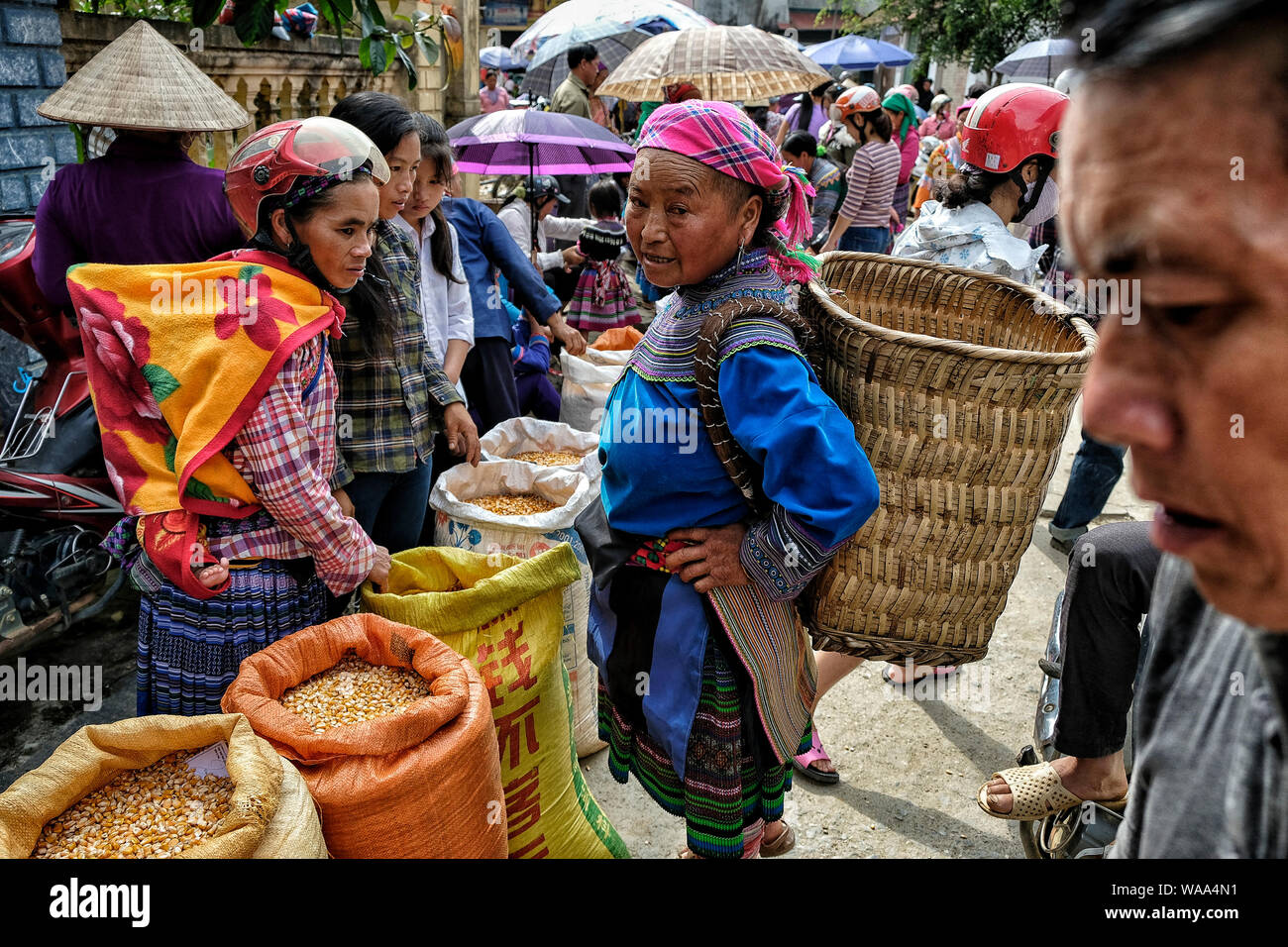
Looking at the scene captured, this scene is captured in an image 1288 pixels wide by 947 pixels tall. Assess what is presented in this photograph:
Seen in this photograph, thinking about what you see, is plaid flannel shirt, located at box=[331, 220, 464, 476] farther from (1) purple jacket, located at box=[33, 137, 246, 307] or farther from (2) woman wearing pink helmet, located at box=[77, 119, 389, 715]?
(1) purple jacket, located at box=[33, 137, 246, 307]

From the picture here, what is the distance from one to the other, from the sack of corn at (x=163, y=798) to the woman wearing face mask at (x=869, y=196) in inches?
228

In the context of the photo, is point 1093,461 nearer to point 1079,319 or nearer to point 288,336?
point 1079,319

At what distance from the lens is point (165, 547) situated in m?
1.96

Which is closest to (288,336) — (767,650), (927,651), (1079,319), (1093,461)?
(767,650)

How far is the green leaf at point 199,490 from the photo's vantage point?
1.96 meters

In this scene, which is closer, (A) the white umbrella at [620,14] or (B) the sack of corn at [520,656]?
(B) the sack of corn at [520,656]

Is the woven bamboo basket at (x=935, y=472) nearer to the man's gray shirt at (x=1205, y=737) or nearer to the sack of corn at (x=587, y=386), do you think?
the man's gray shirt at (x=1205, y=737)

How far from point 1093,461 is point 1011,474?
316cm

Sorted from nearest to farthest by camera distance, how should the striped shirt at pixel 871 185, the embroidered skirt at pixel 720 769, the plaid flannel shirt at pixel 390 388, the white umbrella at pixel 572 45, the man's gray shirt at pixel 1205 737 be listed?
the man's gray shirt at pixel 1205 737 → the embroidered skirt at pixel 720 769 → the plaid flannel shirt at pixel 390 388 → the striped shirt at pixel 871 185 → the white umbrella at pixel 572 45

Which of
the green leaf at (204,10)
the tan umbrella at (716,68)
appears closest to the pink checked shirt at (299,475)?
the green leaf at (204,10)

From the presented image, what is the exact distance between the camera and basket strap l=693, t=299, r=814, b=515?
5.59ft

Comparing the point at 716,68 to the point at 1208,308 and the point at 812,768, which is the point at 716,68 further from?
the point at 1208,308
